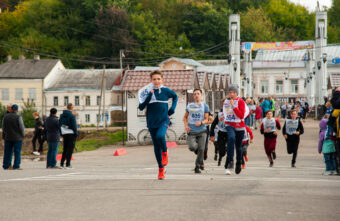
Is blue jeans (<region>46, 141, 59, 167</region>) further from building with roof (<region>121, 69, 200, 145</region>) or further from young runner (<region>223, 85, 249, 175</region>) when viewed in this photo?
building with roof (<region>121, 69, 200, 145</region>)

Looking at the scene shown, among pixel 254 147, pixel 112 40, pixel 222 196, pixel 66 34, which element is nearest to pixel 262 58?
pixel 112 40

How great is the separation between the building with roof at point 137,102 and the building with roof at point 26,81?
5179cm

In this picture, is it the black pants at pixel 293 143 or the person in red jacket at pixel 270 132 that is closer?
the black pants at pixel 293 143

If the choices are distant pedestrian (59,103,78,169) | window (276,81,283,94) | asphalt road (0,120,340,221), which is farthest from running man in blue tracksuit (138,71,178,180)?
window (276,81,283,94)

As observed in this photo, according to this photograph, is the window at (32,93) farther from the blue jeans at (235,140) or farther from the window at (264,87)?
the blue jeans at (235,140)

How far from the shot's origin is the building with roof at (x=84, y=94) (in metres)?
79.5

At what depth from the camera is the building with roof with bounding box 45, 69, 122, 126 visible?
261 feet

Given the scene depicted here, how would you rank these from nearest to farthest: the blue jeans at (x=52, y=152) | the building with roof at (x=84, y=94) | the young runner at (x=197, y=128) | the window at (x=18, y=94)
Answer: the young runner at (x=197, y=128), the blue jeans at (x=52, y=152), the building with roof at (x=84, y=94), the window at (x=18, y=94)

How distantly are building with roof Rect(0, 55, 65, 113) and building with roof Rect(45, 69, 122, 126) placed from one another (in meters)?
1.10

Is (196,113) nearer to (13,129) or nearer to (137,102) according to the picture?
(13,129)

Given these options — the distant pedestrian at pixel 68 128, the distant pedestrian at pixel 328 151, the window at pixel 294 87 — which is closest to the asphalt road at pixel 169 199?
the distant pedestrian at pixel 328 151

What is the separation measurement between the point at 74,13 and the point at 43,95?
1886 centimetres

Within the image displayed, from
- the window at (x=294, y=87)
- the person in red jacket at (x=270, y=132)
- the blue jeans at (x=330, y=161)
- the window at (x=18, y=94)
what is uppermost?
the window at (x=294, y=87)

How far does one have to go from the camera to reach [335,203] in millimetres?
7957
